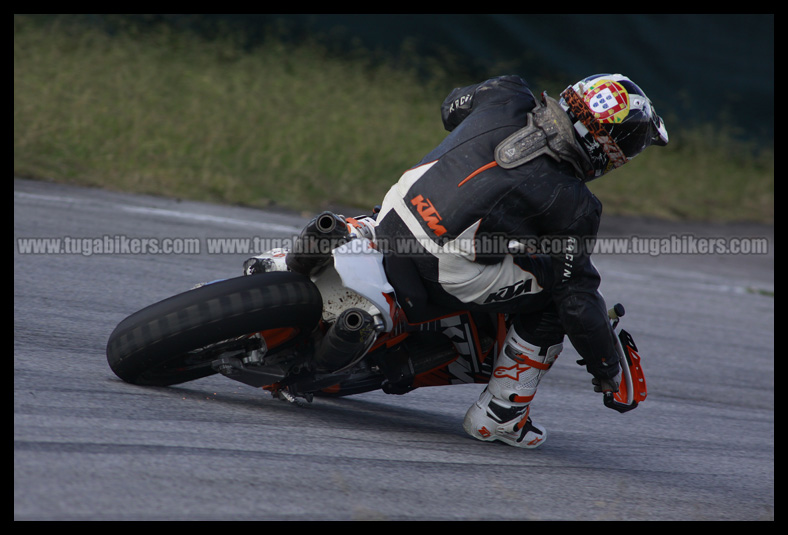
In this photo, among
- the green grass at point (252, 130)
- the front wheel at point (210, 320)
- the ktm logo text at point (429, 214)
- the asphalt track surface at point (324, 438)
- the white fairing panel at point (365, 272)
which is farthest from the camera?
the green grass at point (252, 130)

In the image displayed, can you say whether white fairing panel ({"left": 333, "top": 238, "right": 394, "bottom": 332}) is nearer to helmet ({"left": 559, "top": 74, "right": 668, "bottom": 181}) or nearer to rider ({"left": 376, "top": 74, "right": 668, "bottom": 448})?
rider ({"left": 376, "top": 74, "right": 668, "bottom": 448})

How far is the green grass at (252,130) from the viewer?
340 inches

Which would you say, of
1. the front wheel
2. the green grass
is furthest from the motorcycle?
the green grass

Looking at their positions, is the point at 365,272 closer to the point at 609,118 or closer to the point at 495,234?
the point at 495,234

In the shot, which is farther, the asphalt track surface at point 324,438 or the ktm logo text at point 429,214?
the ktm logo text at point 429,214

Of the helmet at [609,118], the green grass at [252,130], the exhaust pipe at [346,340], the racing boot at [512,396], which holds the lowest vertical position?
the green grass at [252,130]

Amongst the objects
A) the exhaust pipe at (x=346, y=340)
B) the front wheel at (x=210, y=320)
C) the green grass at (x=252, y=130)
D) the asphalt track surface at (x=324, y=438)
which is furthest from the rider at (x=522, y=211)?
the green grass at (x=252, y=130)

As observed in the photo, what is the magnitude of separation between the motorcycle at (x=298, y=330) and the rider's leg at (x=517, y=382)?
214 mm

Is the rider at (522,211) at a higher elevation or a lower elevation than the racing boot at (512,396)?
higher

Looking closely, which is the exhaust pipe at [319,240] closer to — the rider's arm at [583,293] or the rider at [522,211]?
the rider at [522,211]

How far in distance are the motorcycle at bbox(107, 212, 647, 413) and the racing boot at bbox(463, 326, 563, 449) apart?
0.22 m

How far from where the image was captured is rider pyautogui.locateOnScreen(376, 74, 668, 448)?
303 cm
